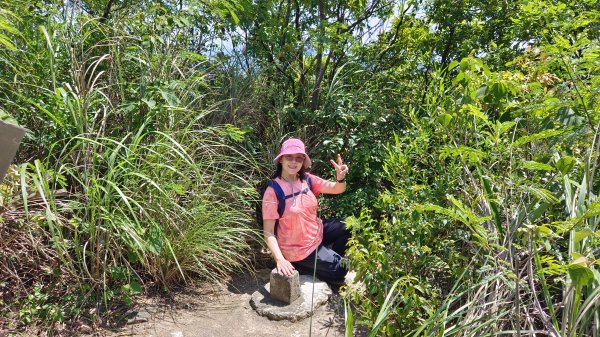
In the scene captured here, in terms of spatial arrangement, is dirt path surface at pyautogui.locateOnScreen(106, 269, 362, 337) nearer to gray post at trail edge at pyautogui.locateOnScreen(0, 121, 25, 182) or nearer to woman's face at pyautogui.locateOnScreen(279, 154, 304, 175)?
woman's face at pyautogui.locateOnScreen(279, 154, 304, 175)

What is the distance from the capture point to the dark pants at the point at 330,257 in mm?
3234

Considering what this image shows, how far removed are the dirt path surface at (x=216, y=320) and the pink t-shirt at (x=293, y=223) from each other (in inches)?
16.9

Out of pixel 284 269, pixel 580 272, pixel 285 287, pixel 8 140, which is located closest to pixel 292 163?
pixel 284 269

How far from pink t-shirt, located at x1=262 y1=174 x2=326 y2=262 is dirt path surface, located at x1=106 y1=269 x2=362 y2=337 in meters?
0.43

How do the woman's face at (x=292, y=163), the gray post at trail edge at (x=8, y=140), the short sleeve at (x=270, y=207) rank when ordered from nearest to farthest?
the gray post at trail edge at (x=8, y=140)
the short sleeve at (x=270, y=207)
the woman's face at (x=292, y=163)

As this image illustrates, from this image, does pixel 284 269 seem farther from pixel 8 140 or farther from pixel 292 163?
pixel 8 140

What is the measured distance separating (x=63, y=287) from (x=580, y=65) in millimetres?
3002

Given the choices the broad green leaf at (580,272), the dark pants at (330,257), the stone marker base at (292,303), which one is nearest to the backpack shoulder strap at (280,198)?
the dark pants at (330,257)

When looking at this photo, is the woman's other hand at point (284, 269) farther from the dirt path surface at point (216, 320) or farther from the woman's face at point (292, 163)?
the woman's face at point (292, 163)

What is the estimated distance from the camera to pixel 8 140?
166 cm

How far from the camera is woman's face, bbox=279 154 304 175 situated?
131 inches

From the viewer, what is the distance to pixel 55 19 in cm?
324

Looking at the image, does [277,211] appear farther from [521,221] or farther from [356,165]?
[521,221]

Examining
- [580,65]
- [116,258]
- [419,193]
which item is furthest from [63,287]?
[580,65]
